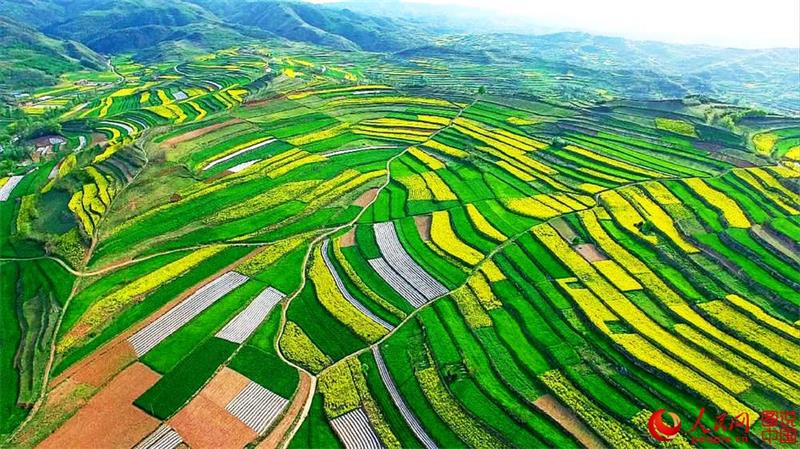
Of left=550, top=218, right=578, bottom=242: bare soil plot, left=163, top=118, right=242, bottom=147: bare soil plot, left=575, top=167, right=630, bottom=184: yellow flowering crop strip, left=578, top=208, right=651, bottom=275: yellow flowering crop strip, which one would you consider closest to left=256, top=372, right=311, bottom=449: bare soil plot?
left=550, top=218, right=578, bottom=242: bare soil plot

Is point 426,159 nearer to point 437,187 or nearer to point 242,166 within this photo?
point 437,187

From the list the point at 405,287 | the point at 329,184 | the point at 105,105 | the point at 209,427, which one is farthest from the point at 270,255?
the point at 105,105

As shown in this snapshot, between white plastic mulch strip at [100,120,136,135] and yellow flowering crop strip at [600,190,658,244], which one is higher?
yellow flowering crop strip at [600,190,658,244]

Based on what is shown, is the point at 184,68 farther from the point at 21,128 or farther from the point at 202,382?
the point at 202,382

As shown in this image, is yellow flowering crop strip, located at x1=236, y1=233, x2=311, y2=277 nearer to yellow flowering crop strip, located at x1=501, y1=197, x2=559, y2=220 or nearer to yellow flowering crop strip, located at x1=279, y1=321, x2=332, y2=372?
yellow flowering crop strip, located at x1=279, y1=321, x2=332, y2=372

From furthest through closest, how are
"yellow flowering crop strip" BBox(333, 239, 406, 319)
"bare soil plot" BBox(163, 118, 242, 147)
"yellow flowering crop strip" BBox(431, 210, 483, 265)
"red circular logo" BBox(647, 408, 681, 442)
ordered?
1. "bare soil plot" BBox(163, 118, 242, 147)
2. "yellow flowering crop strip" BBox(431, 210, 483, 265)
3. "yellow flowering crop strip" BBox(333, 239, 406, 319)
4. "red circular logo" BBox(647, 408, 681, 442)

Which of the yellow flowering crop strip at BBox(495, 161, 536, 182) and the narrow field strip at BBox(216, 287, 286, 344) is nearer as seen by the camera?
the narrow field strip at BBox(216, 287, 286, 344)

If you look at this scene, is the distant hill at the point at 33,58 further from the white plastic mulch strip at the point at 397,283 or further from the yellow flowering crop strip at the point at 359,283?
the white plastic mulch strip at the point at 397,283
